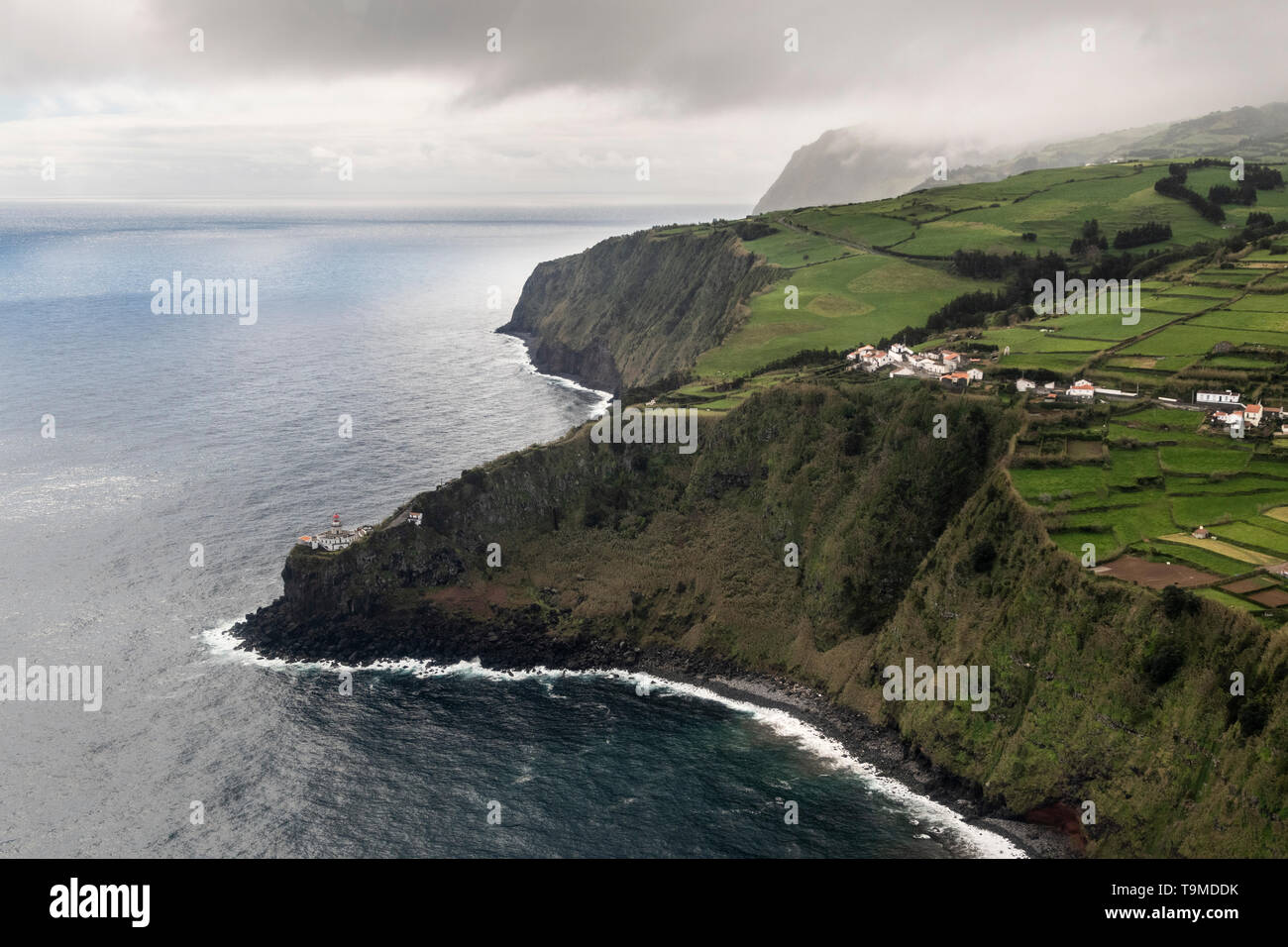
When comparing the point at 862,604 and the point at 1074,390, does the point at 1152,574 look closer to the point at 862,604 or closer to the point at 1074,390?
the point at 862,604

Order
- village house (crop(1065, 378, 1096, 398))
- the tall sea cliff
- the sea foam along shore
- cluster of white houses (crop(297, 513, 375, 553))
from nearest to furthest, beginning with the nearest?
the tall sea cliff, the sea foam along shore, village house (crop(1065, 378, 1096, 398)), cluster of white houses (crop(297, 513, 375, 553))

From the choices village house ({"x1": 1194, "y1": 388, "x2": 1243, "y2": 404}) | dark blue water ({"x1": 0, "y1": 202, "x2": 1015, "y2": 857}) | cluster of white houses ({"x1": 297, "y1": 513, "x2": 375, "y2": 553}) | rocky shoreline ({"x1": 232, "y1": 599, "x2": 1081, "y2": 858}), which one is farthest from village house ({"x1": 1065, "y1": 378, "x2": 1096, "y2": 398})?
cluster of white houses ({"x1": 297, "y1": 513, "x2": 375, "y2": 553})

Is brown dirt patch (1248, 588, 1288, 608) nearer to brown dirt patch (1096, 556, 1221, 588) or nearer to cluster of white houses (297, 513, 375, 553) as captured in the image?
brown dirt patch (1096, 556, 1221, 588)

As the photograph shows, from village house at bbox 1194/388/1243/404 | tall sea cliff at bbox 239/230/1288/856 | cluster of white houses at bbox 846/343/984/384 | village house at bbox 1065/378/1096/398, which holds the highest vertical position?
cluster of white houses at bbox 846/343/984/384

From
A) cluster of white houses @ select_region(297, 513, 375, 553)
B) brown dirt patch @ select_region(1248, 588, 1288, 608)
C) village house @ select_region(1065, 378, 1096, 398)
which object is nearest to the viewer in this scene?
brown dirt patch @ select_region(1248, 588, 1288, 608)

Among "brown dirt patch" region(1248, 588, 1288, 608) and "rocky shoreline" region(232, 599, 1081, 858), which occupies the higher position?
"brown dirt patch" region(1248, 588, 1288, 608)

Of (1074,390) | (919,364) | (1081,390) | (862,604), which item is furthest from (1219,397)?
(862,604)
